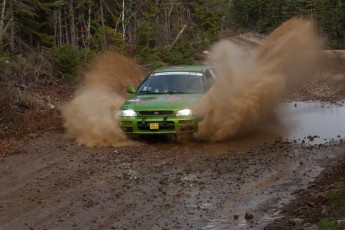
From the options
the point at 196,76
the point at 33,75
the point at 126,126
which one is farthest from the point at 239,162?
the point at 33,75

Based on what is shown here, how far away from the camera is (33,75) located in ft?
63.3

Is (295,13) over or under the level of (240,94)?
over

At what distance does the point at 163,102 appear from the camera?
12.7m

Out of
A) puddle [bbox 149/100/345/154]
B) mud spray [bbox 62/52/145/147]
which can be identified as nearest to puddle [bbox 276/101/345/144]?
puddle [bbox 149/100/345/154]

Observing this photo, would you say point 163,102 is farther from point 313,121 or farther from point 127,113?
point 313,121

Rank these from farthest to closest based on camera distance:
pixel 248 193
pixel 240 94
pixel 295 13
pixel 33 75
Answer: pixel 295 13 < pixel 33 75 < pixel 240 94 < pixel 248 193

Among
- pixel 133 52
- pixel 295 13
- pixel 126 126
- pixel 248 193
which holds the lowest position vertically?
pixel 248 193

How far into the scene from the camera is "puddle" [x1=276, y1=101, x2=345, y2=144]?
1302 cm

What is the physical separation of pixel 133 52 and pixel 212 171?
59.9ft

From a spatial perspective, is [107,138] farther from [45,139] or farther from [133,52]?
[133,52]

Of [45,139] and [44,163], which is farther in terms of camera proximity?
[45,139]

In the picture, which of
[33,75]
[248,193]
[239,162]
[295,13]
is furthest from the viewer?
[295,13]

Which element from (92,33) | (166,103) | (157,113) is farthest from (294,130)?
(92,33)

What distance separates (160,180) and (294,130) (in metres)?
5.86
